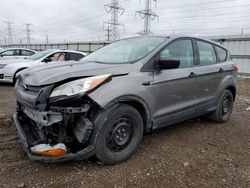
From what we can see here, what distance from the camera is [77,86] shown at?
8.56ft

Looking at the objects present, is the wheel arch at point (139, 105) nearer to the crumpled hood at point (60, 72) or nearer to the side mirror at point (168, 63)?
the crumpled hood at point (60, 72)

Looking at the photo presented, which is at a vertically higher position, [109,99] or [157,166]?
[109,99]

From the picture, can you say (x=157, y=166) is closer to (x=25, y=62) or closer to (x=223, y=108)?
(x=223, y=108)

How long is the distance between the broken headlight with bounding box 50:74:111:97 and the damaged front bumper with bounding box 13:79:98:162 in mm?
149

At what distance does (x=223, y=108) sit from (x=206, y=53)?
1.29m

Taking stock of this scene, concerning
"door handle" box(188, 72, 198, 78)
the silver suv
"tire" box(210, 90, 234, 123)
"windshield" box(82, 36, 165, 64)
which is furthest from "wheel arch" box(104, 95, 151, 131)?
"tire" box(210, 90, 234, 123)

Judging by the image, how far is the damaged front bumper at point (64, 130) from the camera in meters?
2.54

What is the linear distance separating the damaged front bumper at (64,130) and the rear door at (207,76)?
89.0 inches

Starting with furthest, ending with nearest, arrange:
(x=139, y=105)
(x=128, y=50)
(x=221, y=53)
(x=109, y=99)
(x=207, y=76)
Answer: (x=221, y=53)
(x=207, y=76)
(x=128, y=50)
(x=139, y=105)
(x=109, y=99)

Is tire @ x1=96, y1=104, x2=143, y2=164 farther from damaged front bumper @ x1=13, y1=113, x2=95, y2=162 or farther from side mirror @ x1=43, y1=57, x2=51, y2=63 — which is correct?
side mirror @ x1=43, y1=57, x2=51, y2=63

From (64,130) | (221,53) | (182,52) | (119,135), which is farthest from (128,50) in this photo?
(221,53)

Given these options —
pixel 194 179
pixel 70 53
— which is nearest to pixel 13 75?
pixel 70 53

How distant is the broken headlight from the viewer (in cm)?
255

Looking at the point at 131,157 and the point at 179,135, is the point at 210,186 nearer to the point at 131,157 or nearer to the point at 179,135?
the point at 131,157
